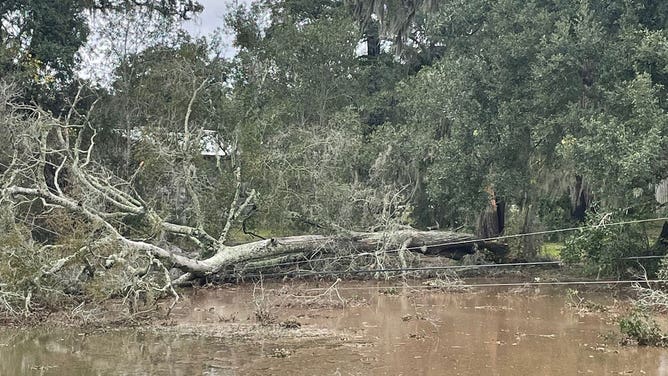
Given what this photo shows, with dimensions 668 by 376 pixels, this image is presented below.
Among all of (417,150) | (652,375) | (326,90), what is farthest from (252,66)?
(652,375)

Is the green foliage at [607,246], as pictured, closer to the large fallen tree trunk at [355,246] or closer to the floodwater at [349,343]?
the floodwater at [349,343]

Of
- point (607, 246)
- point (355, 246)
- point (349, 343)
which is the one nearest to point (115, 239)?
point (349, 343)

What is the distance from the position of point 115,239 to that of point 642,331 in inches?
312

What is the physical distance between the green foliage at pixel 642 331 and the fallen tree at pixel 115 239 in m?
6.03

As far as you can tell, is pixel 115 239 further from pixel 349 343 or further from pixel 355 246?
pixel 355 246

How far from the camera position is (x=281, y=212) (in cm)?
1532

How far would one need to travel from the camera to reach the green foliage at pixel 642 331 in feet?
27.7

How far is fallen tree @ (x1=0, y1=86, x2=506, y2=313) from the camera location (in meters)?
10.8

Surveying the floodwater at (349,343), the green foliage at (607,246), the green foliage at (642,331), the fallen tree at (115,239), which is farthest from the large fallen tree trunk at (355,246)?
the green foliage at (642,331)

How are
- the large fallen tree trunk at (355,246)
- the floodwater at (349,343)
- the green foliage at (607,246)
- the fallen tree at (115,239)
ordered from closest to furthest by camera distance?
the floodwater at (349,343) < the fallen tree at (115,239) < the green foliage at (607,246) < the large fallen tree trunk at (355,246)

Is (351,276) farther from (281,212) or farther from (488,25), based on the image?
(488,25)

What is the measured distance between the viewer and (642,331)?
8.47 metres

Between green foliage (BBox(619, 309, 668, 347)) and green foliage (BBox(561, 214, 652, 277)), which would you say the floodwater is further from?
green foliage (BBox(561, 214, 652, 277))

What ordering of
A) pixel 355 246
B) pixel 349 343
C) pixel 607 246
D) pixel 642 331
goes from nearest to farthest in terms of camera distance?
pixel 642 331
pixel 349 343
pixel 607 246
pixel 355 246
